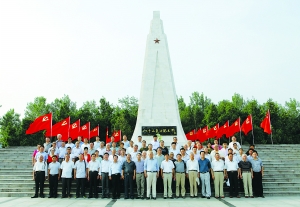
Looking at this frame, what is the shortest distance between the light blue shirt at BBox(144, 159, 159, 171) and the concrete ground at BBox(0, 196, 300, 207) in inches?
35.0

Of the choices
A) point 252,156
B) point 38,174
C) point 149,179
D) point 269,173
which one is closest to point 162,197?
point 149,179

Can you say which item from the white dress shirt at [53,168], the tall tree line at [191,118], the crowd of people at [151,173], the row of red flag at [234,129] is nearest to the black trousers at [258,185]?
the crowd of people at [151,173]

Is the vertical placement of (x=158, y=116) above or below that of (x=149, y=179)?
above

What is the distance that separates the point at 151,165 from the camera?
323 inches

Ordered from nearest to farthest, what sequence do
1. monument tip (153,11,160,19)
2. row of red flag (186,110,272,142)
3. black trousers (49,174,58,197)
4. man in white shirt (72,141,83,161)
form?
black trousers (49,174,58,197), man in white shirt (72,141,83,161), monument tip (153,11,160,19), row of red flag (186,110,272,142)

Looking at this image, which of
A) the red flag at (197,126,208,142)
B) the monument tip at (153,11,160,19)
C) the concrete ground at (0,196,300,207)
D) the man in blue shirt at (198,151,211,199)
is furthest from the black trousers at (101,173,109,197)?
the red flag at (197,126,208,142)

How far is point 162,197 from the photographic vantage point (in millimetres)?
8461

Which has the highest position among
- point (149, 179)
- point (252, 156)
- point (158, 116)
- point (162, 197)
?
point (158, 116)

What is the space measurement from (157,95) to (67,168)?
809cm

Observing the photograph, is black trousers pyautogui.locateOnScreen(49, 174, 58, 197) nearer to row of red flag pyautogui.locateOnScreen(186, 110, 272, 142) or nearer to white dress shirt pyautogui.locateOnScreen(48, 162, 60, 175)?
white dress shirt pyautogui.locateOnScreen(48, 162, 60, 175)

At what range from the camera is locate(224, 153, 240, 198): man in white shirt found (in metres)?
8.40

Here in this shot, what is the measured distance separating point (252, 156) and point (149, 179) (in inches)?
131

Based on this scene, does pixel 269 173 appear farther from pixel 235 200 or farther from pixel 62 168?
pixel 62 168

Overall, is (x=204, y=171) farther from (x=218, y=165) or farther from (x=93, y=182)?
(x=93, y=182)
